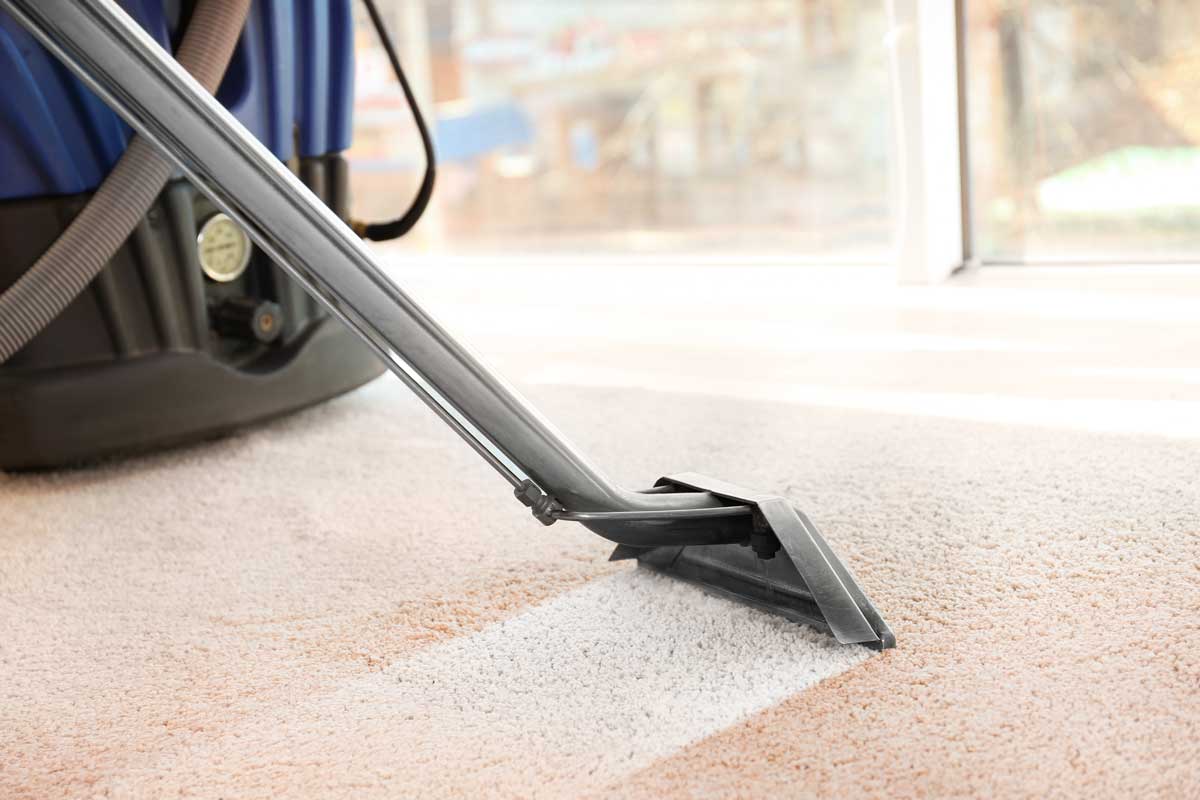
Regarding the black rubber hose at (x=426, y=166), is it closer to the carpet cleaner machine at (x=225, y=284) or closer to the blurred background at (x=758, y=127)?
the carpet cleaner machine at (x=225, y=284)

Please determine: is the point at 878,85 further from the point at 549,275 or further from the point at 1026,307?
the point at 1026,307

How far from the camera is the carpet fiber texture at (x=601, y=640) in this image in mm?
576

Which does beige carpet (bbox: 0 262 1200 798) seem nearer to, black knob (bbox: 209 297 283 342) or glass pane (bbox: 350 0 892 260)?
black knob (bbox: 209 297 283 342)

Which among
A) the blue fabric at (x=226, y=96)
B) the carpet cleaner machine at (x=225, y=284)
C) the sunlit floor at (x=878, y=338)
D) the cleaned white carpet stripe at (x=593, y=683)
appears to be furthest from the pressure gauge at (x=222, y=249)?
the cleaned white carpet stripe at (x=593, y=683)

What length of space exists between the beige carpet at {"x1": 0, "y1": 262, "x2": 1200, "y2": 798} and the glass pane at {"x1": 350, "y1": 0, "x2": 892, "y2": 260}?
1671 millimetres

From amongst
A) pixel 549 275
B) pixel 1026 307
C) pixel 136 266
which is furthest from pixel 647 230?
pixel 136 266

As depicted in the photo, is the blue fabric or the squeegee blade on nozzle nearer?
the squeegee blade on nozzle

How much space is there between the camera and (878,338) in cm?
159

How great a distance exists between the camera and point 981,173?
213cm

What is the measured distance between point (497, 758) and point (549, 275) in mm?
1973

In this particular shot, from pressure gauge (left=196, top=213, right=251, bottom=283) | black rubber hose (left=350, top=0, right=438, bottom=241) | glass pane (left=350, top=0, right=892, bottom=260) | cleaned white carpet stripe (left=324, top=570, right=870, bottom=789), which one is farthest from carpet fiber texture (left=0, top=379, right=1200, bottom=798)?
glass pane (left=350, top=0, right=892, bottom=260)

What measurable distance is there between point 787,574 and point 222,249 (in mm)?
835

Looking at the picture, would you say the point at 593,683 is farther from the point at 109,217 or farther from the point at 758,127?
the point at 758,127

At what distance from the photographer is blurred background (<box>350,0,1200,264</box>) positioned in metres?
2.06
